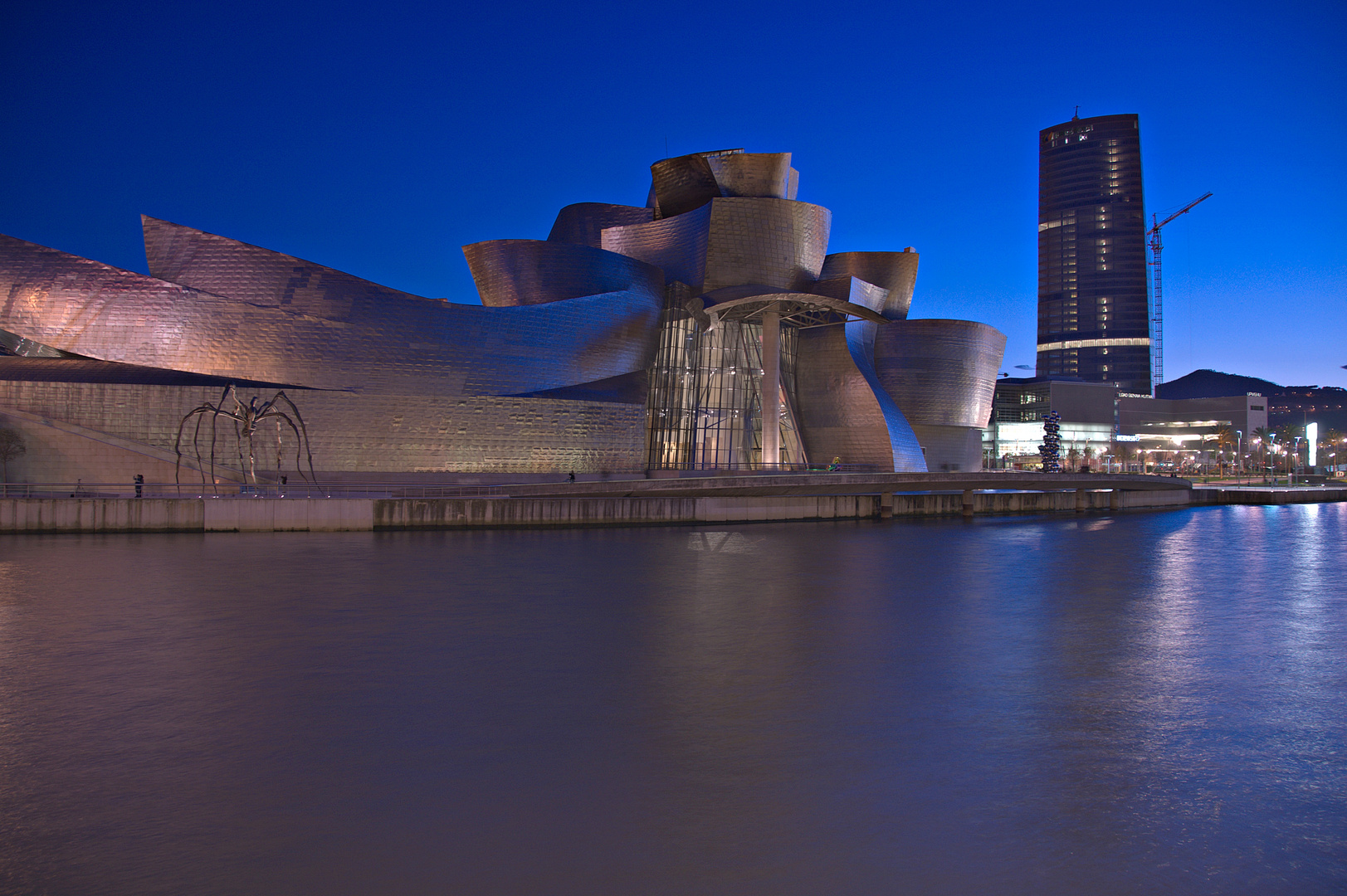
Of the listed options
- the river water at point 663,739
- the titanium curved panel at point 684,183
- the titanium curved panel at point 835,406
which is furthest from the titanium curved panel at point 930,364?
the river water at point 663,739

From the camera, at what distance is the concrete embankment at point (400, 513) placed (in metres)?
22.2

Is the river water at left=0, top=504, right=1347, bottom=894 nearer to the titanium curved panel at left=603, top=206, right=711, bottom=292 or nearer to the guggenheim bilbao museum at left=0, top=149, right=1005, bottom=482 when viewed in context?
the guggenheim bilbao museum at left=0, top=149, right=1005, bottom=482

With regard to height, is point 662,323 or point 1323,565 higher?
point 662,323

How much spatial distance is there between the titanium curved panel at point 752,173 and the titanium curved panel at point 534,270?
29.8ft

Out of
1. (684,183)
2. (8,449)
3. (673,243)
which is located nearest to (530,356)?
(673,243)

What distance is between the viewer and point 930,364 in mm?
47781

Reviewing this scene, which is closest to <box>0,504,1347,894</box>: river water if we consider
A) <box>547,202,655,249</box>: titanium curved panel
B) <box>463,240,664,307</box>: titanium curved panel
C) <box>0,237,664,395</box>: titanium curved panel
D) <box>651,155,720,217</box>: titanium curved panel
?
<box>0,237,664,395</box>: titanium curved panel

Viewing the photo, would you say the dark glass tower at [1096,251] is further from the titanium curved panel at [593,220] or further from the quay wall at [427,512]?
the quay wall at [427,512]

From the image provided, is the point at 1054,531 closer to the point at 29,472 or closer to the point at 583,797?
the point at 583,797

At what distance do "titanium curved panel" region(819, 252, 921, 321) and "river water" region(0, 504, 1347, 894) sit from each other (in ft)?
122

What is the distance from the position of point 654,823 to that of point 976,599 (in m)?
9.80

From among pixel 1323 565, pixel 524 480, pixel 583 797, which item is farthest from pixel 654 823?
pixel 524 480

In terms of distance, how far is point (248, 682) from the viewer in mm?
7852

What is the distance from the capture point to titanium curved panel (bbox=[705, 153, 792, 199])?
4453 centimetres
